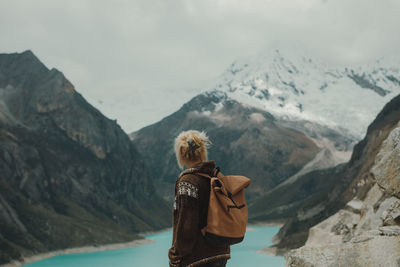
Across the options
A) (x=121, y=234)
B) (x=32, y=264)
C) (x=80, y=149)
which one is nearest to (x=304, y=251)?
(x=32, y=264)

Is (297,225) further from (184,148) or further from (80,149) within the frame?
(184,148)

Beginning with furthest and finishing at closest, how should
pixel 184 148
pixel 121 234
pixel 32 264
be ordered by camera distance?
1. pixel 121 234
2. pixel 32 264
3. pixel 184 148

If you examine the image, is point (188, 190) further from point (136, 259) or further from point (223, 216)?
point (136, 259)

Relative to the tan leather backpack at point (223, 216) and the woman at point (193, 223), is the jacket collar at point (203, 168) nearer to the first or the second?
the woman at point (193, 223)

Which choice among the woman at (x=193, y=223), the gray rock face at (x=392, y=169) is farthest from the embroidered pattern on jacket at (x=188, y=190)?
the gray rock face at (x=392, y=169)

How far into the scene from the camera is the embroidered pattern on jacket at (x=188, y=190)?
600 centimetres

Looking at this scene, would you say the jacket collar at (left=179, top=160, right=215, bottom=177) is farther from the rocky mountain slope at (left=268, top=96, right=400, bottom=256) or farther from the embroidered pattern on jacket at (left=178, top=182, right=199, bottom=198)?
the rocky mountain slope at (left=268, top=96, right=400, bottom=256)

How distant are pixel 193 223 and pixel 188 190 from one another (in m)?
0.42

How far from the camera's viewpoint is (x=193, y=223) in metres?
5.95

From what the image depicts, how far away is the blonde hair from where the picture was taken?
21.9 ft

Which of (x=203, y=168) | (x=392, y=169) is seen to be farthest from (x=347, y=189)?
(x=203, y=168)

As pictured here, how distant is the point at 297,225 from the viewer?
436 feet

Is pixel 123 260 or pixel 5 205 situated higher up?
pixel 5 205

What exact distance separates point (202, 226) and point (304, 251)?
3.05m
